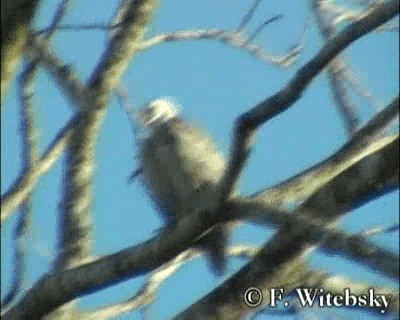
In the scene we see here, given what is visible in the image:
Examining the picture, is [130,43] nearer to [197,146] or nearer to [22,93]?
[22,93]

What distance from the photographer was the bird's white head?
Answer: 3.48 m

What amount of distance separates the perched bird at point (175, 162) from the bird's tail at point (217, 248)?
346 mm

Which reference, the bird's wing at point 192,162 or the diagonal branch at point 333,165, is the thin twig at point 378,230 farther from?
the bird's wing at point 192,162

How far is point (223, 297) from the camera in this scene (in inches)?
76.3

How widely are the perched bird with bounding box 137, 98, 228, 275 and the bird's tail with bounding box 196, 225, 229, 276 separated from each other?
35 cm

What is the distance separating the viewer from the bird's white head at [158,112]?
11.4 ft

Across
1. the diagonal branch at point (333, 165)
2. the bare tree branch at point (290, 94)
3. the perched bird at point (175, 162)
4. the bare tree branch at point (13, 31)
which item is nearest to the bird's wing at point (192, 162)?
the perched bird at point (175, 162)

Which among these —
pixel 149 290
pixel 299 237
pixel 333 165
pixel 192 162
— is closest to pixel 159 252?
pixel 299 237

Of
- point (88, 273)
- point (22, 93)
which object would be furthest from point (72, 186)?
point (88, 273)

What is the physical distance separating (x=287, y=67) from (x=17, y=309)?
105 centimetres

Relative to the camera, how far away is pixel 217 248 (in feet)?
8.38

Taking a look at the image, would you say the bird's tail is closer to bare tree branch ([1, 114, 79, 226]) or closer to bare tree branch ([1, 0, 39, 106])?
bare tree branch ([1, 114, 79, 226])

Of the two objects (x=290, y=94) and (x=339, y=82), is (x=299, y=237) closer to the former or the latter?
(x=290, y=94)

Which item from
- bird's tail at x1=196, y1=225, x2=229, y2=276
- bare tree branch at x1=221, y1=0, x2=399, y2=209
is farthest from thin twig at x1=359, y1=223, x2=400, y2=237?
bird's tail at x1=196, y1=225, x2=229, y2=276
